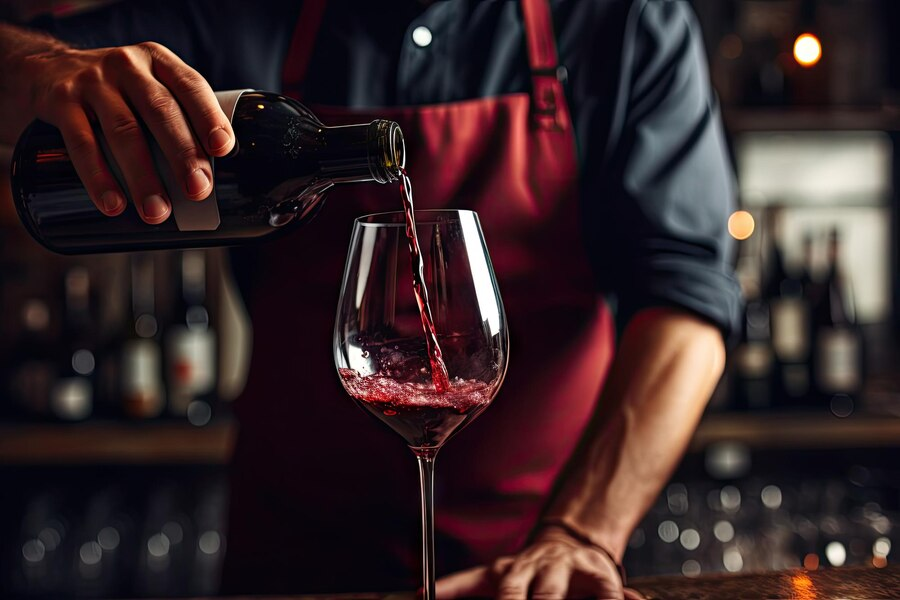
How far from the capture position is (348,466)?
4.35ft

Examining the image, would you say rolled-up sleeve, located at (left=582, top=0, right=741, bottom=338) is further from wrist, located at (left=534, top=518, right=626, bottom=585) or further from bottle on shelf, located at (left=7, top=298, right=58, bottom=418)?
bottle on shelf, located at (left=7, top=298, right=58, bottom=418)

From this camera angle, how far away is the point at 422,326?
0.72m

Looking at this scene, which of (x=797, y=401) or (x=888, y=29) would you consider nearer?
(x=797, y=401)

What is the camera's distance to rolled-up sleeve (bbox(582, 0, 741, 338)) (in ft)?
4.21

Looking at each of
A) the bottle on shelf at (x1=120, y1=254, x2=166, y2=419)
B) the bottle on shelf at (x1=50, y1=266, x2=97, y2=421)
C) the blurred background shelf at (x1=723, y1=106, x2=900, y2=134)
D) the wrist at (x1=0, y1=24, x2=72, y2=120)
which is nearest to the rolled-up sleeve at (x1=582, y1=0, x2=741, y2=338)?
the blurred background shelf at (x1=723, y1=106, x2=900, y2=134)

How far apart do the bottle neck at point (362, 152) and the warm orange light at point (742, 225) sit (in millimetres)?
1398

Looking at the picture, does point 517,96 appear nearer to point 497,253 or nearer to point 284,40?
point 497,253

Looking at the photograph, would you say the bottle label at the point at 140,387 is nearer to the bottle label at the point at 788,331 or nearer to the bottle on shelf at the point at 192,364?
the bottle on shelf at the point at 192,364

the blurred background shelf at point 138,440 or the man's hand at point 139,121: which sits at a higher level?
the man's hand at point 139,121

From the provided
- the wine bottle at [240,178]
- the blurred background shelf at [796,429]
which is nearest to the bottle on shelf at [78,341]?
the wine bottle at [240,178]

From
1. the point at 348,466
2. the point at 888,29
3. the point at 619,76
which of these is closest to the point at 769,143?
the point at 888,29

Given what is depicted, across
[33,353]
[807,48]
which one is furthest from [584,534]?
[33,353]

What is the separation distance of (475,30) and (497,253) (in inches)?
13.1

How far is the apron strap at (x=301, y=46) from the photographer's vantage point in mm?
1334
